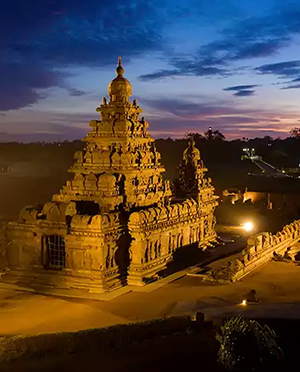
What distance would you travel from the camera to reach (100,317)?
52.7ft

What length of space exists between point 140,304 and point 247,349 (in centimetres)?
629

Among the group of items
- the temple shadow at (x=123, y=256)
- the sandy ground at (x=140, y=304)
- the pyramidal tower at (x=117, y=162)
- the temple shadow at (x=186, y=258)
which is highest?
the pyramidal tower at (x=117, y=162)

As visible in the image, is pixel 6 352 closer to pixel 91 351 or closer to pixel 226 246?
pixel 91 351

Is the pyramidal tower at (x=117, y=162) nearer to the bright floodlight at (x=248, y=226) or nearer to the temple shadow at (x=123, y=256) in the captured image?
the temple shadow at (x=123, y=256)

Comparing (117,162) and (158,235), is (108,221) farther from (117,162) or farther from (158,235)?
(117,162)

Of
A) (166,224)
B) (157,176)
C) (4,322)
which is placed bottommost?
(4,322)

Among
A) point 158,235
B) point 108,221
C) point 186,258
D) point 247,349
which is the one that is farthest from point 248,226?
point 247,349

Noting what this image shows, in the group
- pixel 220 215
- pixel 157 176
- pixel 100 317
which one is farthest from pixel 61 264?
pixel 220 215

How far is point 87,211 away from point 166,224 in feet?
10.8

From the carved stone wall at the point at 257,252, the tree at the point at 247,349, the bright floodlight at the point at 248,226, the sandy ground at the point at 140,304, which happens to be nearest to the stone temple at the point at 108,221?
the sandy ground at the point at 140,304

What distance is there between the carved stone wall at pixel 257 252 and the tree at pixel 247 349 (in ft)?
26.2

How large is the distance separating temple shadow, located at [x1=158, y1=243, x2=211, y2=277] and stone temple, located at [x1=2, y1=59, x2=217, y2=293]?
0.23 metres

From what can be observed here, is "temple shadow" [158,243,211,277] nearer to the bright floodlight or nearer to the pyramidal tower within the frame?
the pyramidal tower

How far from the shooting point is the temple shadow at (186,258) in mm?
21791
